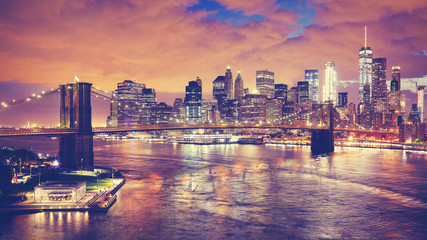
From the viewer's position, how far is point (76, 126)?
56.1 meters

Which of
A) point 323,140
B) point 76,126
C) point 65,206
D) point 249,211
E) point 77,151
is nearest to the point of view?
point 65,206

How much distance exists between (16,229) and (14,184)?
13.5 metres

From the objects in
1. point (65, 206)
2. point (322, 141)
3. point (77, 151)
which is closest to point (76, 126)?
point (77, 151)

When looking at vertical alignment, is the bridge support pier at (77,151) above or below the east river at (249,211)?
above

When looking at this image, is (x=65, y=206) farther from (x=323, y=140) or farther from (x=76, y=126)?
(x=323, y=140)

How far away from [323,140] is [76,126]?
79.7 metres

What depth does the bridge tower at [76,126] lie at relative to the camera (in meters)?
54.1

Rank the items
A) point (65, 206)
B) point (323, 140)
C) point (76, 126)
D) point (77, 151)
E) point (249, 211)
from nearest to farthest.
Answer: point (65, 206)
point (249, 211)
point (77, 151)
point (76, 126)
point (323, 140)

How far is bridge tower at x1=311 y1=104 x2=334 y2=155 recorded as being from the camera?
11025cm

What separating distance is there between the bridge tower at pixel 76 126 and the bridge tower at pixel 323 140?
74485mm

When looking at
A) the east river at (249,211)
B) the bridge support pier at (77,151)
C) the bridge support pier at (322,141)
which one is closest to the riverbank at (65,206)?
the east river at (249,211)

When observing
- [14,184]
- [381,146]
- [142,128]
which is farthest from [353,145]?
[14,184]

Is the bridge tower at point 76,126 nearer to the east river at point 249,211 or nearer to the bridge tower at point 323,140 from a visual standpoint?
the east river at point 249,211

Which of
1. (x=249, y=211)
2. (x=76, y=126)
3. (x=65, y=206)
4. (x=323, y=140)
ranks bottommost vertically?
(x=249, y=211)
